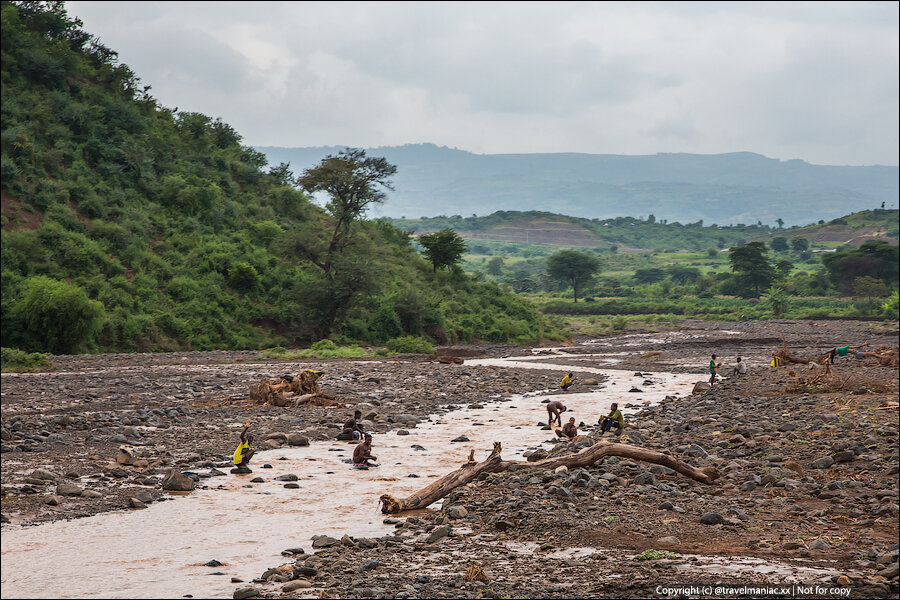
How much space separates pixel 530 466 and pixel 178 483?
20.6 ft

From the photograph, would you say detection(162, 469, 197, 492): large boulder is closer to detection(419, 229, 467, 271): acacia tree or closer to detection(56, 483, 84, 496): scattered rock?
detection(56, 483, 84, 496): scattered rock

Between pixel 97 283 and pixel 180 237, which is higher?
pixel 180 237

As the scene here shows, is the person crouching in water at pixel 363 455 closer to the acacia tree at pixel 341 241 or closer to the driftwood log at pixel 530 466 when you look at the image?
the driftwood log at pixel 530 466

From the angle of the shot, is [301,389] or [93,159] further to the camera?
[93,159]

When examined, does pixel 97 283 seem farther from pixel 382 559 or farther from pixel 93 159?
pixel 382 559

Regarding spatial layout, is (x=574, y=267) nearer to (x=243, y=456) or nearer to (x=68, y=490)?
A: (x=243, y=456)

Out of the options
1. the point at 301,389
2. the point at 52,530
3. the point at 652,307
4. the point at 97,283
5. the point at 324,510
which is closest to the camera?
the point at 52,530

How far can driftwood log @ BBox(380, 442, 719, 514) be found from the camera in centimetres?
1259

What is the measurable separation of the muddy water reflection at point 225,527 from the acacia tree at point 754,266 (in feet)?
283

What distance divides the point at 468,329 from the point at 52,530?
46.9 m

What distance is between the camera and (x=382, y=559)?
967 cm

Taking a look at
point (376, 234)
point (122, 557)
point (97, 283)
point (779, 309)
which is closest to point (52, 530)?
point (122, 557)

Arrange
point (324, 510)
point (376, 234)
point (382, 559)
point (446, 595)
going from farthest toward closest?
A: point (376, 234) < point (324, 510) < point (382, 559) < point (446, 595)

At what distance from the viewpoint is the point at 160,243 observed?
51062 millimetres
